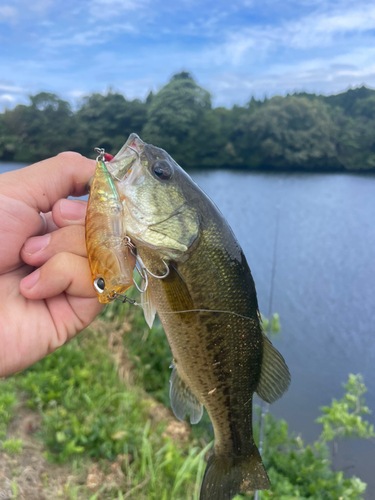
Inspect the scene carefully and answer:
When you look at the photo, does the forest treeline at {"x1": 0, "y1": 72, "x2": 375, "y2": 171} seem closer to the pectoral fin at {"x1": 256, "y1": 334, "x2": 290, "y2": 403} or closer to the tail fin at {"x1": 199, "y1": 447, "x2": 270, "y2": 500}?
the pectoral fin at {"x1": 256, "y1": 334, "x2": 290, "y2": 403}

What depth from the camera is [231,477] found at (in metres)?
1.46

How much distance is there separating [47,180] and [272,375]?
1.42 m

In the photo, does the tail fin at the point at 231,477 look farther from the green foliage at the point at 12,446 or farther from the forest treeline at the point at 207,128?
the forest treeline at the point at 207,128

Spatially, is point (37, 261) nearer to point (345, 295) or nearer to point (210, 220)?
point (210, 220)

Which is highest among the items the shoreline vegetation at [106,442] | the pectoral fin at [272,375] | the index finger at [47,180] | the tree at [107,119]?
the tree at [107,119]

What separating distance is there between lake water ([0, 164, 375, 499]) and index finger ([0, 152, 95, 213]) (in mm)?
4830

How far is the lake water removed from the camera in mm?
5492

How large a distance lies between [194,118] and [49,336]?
8988mm

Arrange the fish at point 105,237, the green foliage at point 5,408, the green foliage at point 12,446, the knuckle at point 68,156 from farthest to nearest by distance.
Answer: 1. the green foliage at point 5,408
2. the green foliage at point 12,446
3. the knuckle at point 68,156
4. the fish at point 105,237

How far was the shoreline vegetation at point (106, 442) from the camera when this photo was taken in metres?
2.63

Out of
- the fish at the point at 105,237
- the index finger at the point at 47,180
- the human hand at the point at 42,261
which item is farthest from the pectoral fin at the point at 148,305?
the index finger at the point at 47,180

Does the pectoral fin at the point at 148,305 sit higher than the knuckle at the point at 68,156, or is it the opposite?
the knuckle at the point at 68,156

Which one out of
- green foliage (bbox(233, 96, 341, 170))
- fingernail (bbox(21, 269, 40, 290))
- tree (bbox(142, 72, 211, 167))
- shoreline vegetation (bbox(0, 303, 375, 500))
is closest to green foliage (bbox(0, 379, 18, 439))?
shoreline vegetation (bbox(0, 303, 375, 500))

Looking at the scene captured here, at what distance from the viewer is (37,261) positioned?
1526 mm
